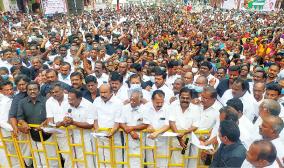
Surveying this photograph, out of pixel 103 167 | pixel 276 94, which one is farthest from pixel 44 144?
pixel 276 94

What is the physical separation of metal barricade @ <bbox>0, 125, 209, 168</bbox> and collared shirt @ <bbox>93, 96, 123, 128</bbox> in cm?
21

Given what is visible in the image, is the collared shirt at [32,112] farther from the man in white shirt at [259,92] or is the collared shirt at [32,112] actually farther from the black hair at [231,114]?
the man in white shirt at [259,92]

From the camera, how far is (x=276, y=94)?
14.8 ft

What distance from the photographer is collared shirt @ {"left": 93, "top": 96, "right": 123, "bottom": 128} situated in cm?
409

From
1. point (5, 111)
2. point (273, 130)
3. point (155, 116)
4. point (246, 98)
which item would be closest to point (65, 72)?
point (5, 111)

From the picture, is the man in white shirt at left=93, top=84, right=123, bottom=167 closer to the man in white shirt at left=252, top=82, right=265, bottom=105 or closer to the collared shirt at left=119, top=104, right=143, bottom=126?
the collared shirt at left=119, top=104, right=143, bottom=126

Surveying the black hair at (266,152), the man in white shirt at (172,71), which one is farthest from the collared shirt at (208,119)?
the man in white shirt at (172,71)

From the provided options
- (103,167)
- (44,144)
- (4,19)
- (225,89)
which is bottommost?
(103,167)

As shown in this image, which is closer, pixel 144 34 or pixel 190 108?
pixel 190 108

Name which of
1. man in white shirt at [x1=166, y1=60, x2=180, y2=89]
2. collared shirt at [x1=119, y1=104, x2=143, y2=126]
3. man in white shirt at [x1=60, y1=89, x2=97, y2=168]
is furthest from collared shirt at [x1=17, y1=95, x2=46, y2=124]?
man in white shirt at [x1=166, y1=60, x2=180, y2=89]

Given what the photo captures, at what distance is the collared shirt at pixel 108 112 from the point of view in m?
4.09

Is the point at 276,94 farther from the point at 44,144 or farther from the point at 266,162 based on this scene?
the point at 44,144

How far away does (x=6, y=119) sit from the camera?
4309 mm

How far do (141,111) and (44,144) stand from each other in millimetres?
1593
